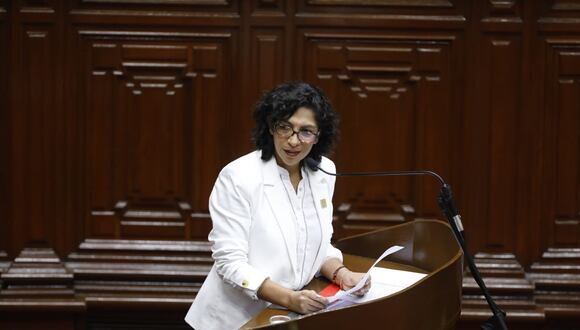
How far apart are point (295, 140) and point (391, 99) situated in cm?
160

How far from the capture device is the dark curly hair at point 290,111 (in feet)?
9.09

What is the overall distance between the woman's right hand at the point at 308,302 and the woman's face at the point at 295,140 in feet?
1.43

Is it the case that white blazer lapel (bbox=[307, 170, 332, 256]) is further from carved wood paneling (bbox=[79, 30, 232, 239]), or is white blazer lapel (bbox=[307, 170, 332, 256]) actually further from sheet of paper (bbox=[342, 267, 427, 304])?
carved wood paneling (bbox=[79, 30, 232, 239])

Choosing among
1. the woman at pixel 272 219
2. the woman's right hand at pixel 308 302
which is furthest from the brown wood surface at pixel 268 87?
the woman's right hand at pixel 308 302

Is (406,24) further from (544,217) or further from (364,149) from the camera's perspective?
(544,217)

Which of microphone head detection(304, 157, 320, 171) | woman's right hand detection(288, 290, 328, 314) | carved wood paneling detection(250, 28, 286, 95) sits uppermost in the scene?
carved wood paneling detection(250, 28, 286, 95)

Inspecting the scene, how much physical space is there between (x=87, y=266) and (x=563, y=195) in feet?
7.00

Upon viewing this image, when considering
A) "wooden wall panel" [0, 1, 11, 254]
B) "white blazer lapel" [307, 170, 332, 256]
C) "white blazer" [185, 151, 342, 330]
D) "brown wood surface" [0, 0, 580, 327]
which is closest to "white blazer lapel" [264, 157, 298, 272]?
"white blazer" [185, 151, 342, 330]

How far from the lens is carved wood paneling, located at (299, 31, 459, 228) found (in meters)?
4.25

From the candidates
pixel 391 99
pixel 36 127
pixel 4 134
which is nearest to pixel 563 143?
pixel 391 99

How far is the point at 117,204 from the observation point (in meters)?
4.30

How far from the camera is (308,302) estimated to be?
251cm

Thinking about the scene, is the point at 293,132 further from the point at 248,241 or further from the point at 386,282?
the point at 386,282

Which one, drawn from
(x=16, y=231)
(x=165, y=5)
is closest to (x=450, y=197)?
(x=165, y=5)
